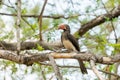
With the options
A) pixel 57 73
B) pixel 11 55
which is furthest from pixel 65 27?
pixel 57 73

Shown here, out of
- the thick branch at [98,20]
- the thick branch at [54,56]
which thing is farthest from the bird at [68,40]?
the thick branch at [54,56]

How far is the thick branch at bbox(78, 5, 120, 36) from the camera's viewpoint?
3826 mm

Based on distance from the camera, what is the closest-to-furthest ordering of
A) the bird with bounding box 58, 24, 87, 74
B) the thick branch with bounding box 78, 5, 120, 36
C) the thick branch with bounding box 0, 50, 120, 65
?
the thick branch with bounding box 0, 50, 120, 65, the thick branch with bounding box 78, 5, 120, 36, the bird with bounding box 58, 24, 87, 74

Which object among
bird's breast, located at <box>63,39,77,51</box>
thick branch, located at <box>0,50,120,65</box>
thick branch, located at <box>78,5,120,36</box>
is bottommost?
thick branch, located at <box>0,50,120,65</box>

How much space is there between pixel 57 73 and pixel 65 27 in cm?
211

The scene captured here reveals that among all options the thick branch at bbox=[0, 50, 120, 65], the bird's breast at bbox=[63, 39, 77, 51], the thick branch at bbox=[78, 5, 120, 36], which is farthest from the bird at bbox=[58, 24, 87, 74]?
the thick branch at bbox=[0, 50, 120, 65]

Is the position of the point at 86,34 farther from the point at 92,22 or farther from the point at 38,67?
the point at 38,67

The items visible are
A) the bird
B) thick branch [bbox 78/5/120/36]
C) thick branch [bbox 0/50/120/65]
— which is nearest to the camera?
thick branch [bbox 0/50/120/65]

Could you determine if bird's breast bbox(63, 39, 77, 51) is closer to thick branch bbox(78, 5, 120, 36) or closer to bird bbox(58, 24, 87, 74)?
bird bbox(58, 24, 87, 74)

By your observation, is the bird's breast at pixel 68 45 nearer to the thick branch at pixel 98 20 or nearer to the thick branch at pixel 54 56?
the thick branch at pixel 98 20

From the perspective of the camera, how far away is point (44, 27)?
4.03 m

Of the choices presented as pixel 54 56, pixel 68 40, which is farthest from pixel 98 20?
pixel 54 56

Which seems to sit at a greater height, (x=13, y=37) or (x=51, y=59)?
(x=13, y=37)

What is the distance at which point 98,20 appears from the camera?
4035 mm
